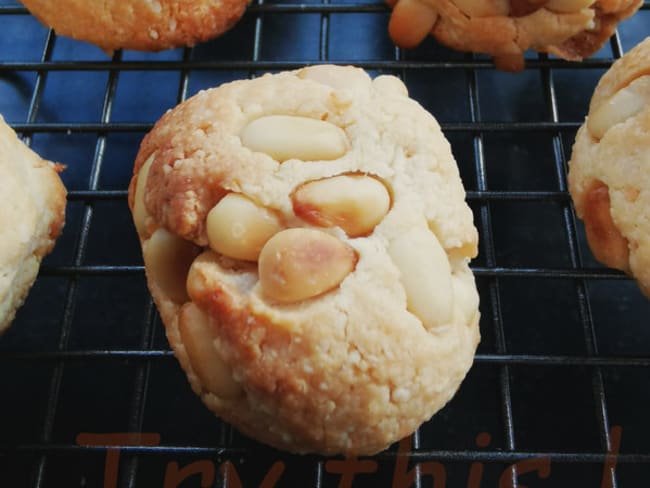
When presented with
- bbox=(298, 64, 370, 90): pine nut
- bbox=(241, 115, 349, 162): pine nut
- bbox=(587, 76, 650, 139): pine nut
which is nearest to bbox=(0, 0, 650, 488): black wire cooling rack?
bbox=(587, 76, 650, 139): pine nut

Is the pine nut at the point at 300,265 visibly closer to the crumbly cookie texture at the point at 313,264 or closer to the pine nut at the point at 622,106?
the crumbly cookie texture at the point at 313,264

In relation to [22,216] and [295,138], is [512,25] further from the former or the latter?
[22,216]

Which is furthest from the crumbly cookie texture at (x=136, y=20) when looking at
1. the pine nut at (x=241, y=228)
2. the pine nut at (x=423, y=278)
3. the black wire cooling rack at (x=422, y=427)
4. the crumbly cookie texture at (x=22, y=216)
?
the pine nut at (x=423, y=278)

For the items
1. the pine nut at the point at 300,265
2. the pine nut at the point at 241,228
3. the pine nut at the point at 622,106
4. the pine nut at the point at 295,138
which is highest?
the pine nut at the point at 622,106

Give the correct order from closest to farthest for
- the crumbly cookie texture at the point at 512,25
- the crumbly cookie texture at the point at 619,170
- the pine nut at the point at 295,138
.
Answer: the pine nut at the point at 295,138 < the crumbly cookie texture at the point at 619,170 < the crumbly cookie texture at the point at 512,25

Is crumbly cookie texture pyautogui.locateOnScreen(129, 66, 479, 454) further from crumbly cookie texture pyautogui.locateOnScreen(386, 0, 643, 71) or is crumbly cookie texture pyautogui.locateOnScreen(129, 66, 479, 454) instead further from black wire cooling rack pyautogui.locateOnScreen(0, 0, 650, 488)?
crumbly cookie texture pyautogui.locateOnScreen(386, 0, 643, 71)

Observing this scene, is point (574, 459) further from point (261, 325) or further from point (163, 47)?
point (163, 47)
